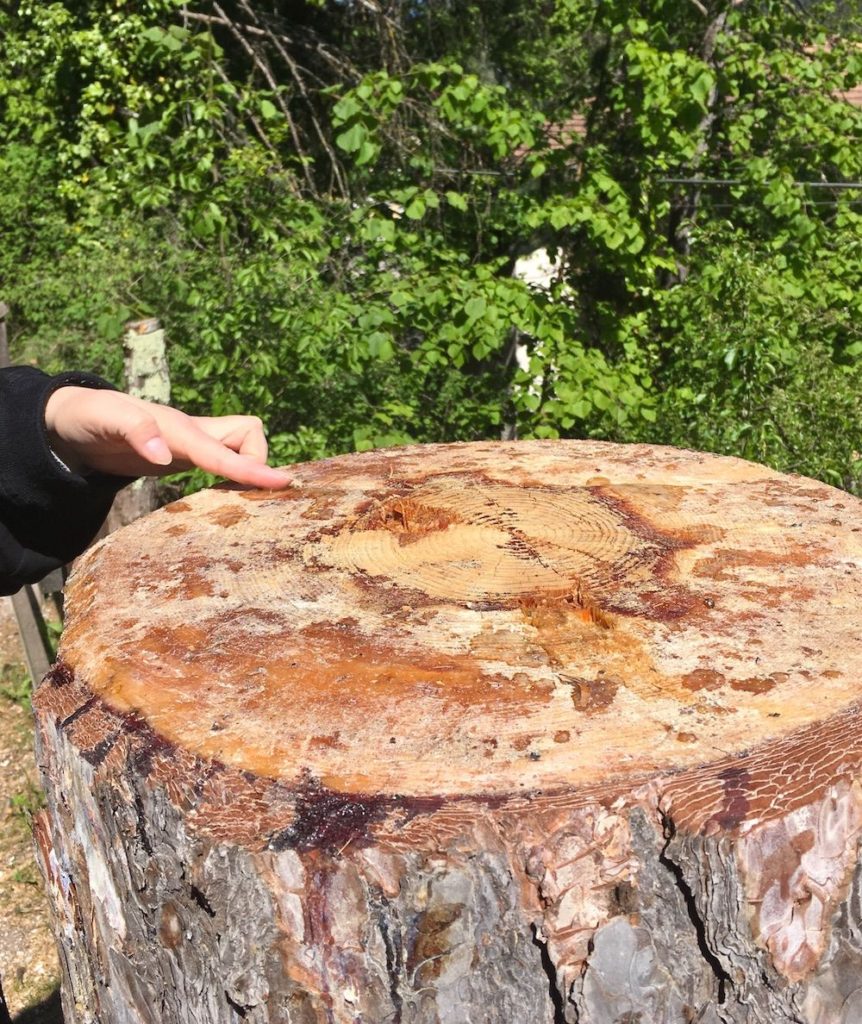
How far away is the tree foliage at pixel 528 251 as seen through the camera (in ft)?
13.5

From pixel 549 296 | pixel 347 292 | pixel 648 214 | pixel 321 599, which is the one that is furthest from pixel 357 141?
pixel 321 599

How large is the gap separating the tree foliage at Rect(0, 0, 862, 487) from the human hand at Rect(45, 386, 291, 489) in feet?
6.68

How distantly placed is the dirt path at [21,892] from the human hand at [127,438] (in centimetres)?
189

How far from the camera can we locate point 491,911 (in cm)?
123

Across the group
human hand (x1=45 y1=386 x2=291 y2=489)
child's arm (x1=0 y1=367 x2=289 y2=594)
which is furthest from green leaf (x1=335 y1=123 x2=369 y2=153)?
child's arm (x1=0 y1=367 x2=289 y2=594)

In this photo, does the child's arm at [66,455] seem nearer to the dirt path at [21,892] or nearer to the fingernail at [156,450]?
the fingernail at [156,450]

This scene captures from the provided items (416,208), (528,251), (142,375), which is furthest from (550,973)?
(528,251)

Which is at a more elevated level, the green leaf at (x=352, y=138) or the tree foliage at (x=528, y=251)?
the green leaf at (x=352, y=138)

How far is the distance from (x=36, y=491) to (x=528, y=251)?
444cm

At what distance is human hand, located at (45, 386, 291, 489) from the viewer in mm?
1528

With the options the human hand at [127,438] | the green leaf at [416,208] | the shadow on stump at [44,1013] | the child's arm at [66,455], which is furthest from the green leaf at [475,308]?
the shadow on stump at [44,1013]

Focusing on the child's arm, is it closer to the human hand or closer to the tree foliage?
the human hand

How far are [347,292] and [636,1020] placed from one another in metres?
3.67

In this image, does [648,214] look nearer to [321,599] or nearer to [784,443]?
[784,443]
